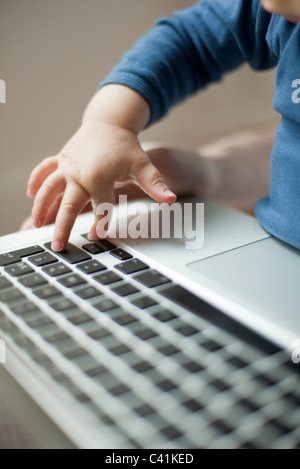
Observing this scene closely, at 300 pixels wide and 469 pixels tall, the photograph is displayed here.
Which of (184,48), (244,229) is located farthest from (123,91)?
(244,229)

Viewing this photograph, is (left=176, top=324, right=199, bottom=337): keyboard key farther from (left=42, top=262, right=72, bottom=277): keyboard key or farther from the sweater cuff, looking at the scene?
the sweater cuff

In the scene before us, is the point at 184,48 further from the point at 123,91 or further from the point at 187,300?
the point at 187,300

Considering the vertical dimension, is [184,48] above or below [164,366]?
above

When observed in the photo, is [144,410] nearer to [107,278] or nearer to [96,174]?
[107,278]

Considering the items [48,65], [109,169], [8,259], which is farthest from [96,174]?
[48,65]

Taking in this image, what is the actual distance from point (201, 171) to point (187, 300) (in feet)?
0.80

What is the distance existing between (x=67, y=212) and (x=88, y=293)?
0.12m

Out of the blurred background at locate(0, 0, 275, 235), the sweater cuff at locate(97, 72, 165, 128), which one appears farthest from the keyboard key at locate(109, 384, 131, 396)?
the blurred background at locate(0, 0, 275, 235)

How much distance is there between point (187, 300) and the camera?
13.0 inches

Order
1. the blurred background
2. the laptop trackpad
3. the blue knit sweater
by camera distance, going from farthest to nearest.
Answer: the blurred background → the blue knit sweater → the laptop trackpad

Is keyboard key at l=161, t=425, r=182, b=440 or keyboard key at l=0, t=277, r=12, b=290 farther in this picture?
keyboard key at l=0, t=277, r=12, b=290


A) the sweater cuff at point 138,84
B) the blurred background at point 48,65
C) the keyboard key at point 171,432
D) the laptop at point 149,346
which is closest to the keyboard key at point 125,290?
the laptop at point 149,346

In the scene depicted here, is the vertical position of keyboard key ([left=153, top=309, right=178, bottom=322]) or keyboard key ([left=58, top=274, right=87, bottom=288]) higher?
keyboard key ([left=58, top=274, right=87, bottom=288])

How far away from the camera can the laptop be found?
0.24 metres
